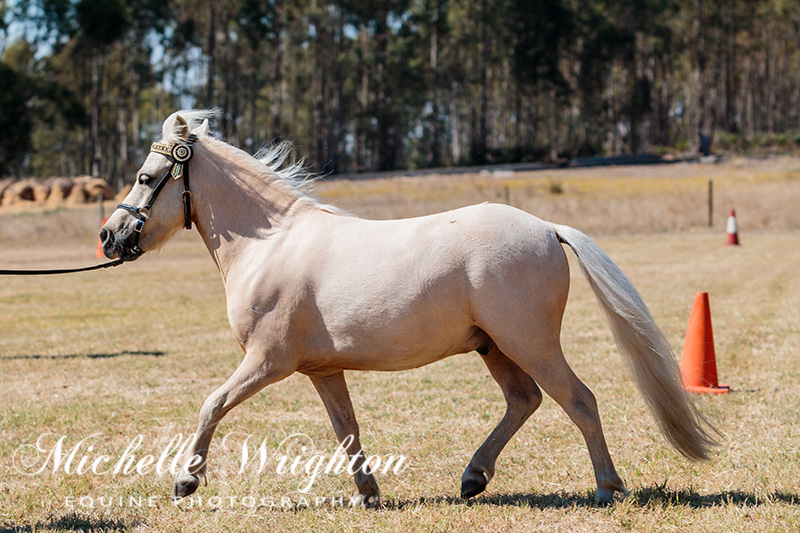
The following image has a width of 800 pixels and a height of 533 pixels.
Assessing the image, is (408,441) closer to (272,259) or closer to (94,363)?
(272,259)

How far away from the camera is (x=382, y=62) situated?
63062 mm

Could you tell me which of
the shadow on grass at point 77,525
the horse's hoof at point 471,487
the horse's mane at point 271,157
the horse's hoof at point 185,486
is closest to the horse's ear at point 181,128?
the horse's mane at point 271,157

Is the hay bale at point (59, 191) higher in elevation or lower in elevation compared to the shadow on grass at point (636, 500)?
higher

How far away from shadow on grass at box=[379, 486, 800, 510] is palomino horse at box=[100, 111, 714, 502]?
0.14m

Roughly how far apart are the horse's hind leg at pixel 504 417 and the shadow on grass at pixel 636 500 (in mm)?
129

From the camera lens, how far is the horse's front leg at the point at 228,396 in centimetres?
440

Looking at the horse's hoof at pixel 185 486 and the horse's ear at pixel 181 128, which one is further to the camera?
the horse's ear at pixel 181 128

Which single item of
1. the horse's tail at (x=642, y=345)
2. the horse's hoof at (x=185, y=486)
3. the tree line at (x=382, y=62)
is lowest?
the horse's hoof at (x=185, y=486)

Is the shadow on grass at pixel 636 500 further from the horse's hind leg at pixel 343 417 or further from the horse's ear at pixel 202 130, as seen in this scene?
the horse's ear at pixel 202 130

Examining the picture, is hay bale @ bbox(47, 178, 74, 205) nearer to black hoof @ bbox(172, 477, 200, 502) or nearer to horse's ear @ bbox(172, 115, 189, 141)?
horse's ear @ bbox(172, 115, 189, 141)

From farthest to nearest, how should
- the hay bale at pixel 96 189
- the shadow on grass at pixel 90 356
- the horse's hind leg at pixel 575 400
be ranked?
the hay bale at pixel 96 189, the shadow on grass at pixel 90 356, the horse's hind leg at pixel 575 400

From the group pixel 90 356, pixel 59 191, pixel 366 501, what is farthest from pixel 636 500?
pixel 59 191

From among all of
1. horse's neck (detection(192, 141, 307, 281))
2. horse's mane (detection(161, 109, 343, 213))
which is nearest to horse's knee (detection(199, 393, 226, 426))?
horse's neck (detection(192, 141, 307, 281))

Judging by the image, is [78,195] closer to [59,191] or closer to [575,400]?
[59,191]
